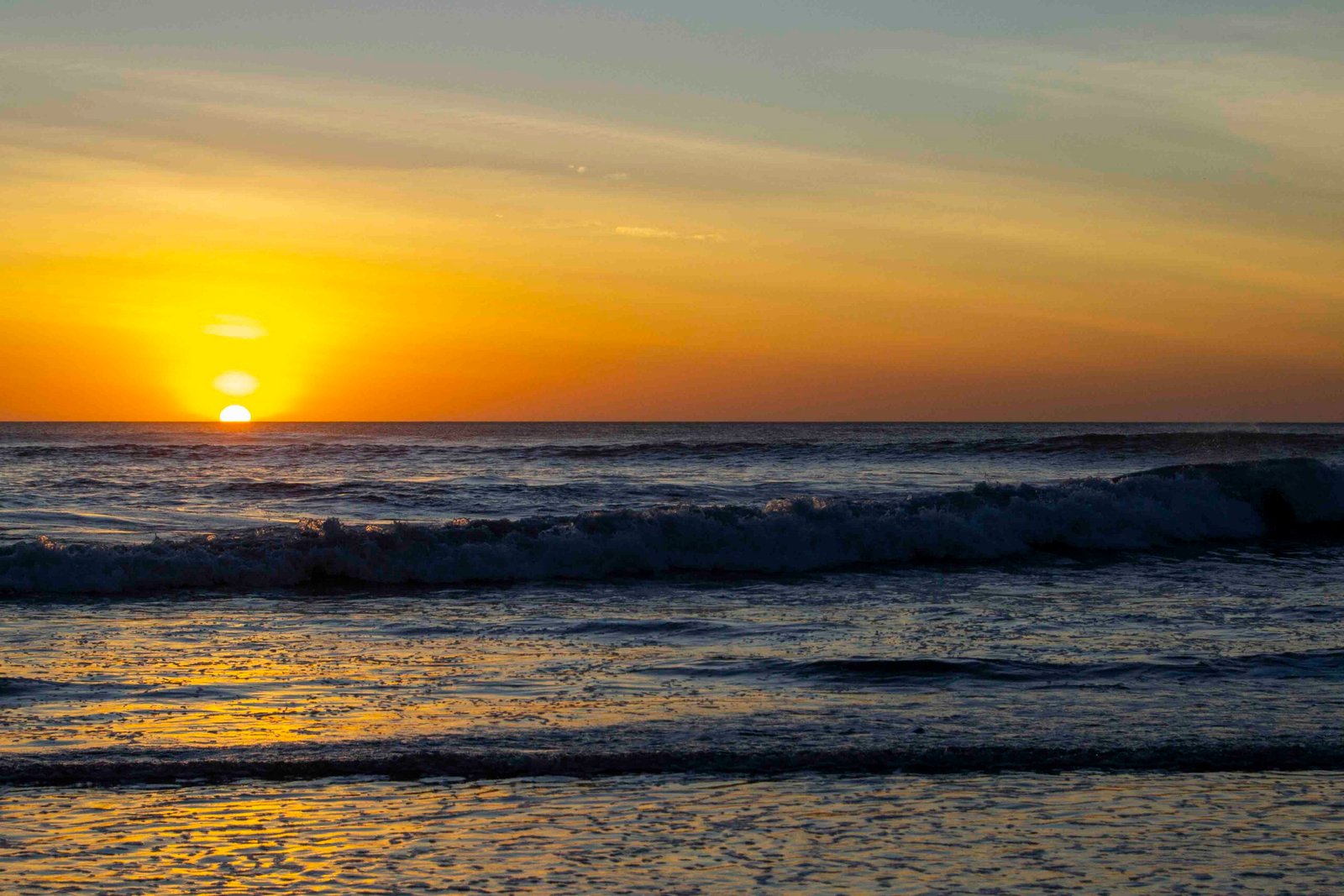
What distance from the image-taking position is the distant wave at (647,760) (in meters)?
5.80

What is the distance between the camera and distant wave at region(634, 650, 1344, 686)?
802cm

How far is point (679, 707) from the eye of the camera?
720 cm

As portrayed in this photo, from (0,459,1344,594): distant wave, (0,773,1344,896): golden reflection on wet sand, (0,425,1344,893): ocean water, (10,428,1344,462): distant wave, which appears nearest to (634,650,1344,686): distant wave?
(0,425,1344,893): ocean water

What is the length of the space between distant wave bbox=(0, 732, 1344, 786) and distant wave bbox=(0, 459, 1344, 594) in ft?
24.7

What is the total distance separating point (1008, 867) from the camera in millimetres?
4609

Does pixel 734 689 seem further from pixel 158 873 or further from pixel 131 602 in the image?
pixel 131 602

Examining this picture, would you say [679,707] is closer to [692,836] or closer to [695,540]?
[692,836]

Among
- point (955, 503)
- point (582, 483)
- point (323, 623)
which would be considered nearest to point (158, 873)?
point (323, 623)

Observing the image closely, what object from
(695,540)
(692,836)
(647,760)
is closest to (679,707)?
(647,760)

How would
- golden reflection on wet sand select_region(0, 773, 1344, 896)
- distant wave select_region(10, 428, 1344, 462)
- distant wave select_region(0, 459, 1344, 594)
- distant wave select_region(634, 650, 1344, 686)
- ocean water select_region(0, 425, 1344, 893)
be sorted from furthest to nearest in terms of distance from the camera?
1. distant wave select_region(10, 428, 1344, 462)
2. distant wave select_region(0, 459, 1344, 594)
3. distant wave select_region(634, 650, 1344, 686)
4. ocean water select_region(0, 425, 1344, 893)
5. golden reflection on wet sand select_region(0, 773, 1344, 896)

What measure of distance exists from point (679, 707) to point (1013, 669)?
241cm

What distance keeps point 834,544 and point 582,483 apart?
1632cm

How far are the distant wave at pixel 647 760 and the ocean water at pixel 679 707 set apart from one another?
2cm

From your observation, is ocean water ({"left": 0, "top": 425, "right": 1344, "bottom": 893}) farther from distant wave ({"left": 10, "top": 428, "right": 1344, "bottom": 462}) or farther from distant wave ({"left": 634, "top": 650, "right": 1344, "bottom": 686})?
distant wave ({"left": 10, "top": 428, "right": 1344, "bottom": 462})
